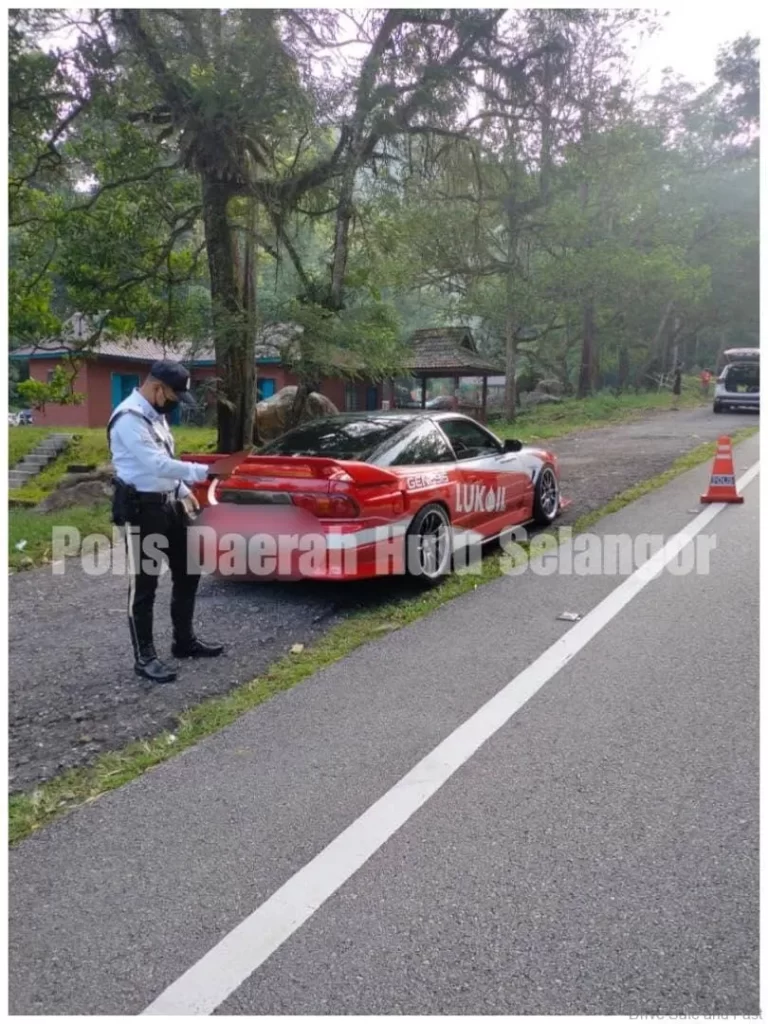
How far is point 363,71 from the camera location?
1163cm

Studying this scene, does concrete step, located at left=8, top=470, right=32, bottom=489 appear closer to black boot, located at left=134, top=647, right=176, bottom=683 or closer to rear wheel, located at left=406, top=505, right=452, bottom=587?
rear wheel, located at left=406, top=505, right=452, bottom=587

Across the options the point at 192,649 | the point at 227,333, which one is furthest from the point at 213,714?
the point at 227,333

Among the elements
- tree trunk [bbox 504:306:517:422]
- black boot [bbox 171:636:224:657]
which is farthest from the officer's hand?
tree trunk [bbox 504:306:517:422]

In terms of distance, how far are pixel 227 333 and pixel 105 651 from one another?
327 inches

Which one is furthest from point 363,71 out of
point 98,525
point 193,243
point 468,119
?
point 98,525

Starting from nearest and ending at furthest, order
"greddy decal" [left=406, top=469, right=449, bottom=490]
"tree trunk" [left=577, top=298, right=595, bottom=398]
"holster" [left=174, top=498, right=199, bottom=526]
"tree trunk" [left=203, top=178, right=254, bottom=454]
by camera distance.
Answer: "holster" [left=174, top=498, right=199, bottom=526] < "greddy decal" [left=406, top=469, right=449, bottom=490] < "tree trunk" [left=203, top=178, right=254, bottom=454] < "tree trunk" [left=577, top=298, right=595, bottom=398]

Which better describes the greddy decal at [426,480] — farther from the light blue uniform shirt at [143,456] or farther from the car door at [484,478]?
the light blue uniform shirt at [143,456]

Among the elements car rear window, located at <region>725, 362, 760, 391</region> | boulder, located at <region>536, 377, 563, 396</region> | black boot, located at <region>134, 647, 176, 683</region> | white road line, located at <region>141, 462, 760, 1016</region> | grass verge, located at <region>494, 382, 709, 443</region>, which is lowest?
white road line, located at <region>141, 462, 760, 1016</region>

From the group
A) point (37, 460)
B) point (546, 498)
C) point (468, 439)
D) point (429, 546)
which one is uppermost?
point (468, 439)

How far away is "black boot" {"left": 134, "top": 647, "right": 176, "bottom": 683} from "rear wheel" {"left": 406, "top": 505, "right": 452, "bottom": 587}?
2136mm

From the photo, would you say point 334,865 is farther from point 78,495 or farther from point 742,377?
point 742,377

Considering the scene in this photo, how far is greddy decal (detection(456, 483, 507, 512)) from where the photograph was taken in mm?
6684

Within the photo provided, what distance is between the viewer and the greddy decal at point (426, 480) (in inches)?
237

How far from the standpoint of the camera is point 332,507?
5559 millimetres
